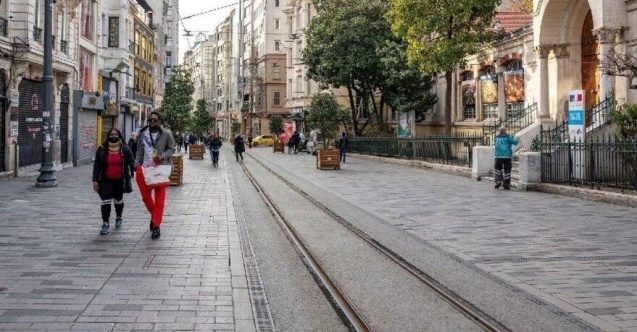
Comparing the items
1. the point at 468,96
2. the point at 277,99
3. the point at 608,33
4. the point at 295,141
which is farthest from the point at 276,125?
the point at 608,33

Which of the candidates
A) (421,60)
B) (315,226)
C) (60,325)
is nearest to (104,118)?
(421,60)

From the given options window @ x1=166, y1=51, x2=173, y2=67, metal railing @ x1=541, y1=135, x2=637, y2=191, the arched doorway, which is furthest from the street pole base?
window @ x1=166, y1=51, x2=173, y2=67

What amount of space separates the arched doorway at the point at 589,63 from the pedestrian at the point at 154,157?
768 inches

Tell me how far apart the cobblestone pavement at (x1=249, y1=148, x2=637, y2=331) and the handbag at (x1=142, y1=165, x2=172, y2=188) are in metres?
4.03

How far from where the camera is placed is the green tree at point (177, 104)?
146 ft

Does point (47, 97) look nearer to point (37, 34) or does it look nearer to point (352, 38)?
point (37, 34)

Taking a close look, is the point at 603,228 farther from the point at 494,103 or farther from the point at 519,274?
the point at 494,103

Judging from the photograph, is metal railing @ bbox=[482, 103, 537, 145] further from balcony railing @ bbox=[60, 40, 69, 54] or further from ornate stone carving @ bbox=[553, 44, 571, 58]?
balcony railing @ bbox=[60, 40, 69, 54]

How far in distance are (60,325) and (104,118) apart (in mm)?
33575

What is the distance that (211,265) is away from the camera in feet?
25.9

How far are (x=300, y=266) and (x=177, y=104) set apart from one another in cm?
3819

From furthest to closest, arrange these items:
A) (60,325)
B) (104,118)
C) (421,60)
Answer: (104,118), (421,60), (60,325)

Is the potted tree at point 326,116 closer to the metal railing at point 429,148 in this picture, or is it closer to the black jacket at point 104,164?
the metal railing at point 429,148

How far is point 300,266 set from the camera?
810 cm
